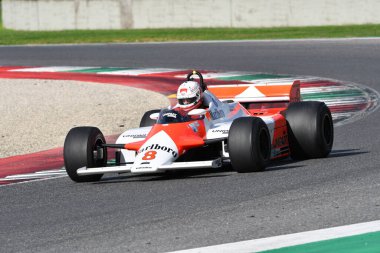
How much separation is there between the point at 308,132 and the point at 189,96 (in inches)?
55.4

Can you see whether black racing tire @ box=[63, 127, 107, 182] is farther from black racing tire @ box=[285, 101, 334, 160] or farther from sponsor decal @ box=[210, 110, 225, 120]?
black racing tire @ box=[285, 101, 334, 160]

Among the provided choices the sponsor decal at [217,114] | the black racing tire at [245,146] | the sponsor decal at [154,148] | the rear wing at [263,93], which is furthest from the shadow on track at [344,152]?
the sponsor decal at [154,148]

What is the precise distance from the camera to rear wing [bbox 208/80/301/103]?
12.7 meters

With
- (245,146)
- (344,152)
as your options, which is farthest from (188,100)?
(344,152)

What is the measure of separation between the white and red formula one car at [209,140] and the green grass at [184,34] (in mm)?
18649

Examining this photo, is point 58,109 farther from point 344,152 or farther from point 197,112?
point 197,112

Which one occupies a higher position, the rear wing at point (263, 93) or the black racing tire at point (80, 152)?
the rear wing at point (263, 93)

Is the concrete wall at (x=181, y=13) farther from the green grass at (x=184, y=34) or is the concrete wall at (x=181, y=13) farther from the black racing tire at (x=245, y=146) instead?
the black racing tire at (x=245, y=146)

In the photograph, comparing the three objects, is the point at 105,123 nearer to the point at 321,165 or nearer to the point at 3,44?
the point at 321,165

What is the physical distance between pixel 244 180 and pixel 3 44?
26484mm

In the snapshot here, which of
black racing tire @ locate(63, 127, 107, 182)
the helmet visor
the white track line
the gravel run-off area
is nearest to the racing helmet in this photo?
the helmet visor

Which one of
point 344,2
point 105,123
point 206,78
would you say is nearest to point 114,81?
point 206,78

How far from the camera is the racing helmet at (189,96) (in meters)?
11.1

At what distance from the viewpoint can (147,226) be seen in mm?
7824
